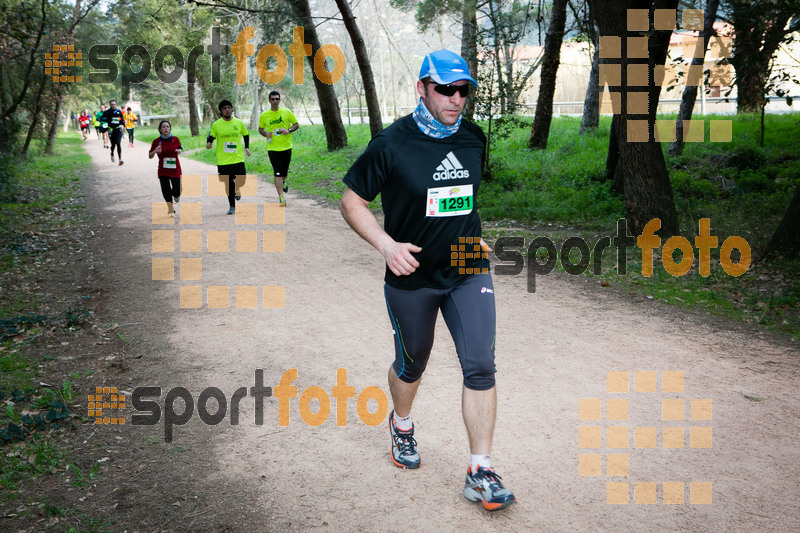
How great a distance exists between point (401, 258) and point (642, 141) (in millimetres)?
7700

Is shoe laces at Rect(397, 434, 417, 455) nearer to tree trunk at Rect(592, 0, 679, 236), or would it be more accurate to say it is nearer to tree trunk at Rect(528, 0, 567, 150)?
tree trunk at Rect(592, 0, 679, 236)

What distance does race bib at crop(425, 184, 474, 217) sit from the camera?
145 inches

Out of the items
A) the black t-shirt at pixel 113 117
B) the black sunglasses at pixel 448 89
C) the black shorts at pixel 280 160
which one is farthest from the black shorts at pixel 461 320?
the black t-shirt at pixel 113 117

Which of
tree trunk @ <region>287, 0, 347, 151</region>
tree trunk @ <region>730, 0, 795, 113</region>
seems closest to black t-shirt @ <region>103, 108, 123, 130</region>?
tree trunk @ <region>287, 0, 347, 151</region>

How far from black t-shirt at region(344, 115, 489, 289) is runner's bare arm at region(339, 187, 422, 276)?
7 centimetres

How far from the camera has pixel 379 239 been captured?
359 centimetres

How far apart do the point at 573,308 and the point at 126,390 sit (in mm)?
4798

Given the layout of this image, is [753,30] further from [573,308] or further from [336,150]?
[336,150]

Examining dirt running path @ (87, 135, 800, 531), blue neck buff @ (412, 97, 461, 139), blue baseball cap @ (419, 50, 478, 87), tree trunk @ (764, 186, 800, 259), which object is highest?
blue baseball cap @ (419, 50, 478, 87)

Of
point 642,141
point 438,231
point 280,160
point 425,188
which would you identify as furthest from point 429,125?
point 280,160

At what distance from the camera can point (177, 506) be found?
3.95 metres

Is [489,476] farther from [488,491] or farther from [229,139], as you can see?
[229,139]

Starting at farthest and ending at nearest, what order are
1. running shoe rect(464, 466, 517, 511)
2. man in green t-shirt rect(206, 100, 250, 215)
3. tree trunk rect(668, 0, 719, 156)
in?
tree trunk rect(668, 0, 719, 156) < man in green t-shirt rect(206, 100, 250, 215) < running shoe rect(464, 466, 517, 511)

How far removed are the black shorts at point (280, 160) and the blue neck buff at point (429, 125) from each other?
10880mm
